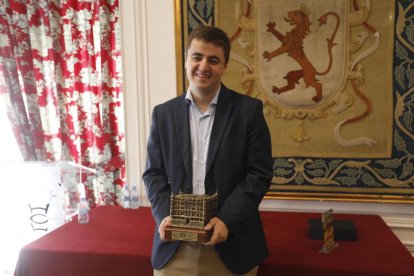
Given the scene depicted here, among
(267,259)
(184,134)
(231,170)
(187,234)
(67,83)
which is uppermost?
(67,83)

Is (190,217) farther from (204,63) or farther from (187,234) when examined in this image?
(204,63)

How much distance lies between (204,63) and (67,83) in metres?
1.67

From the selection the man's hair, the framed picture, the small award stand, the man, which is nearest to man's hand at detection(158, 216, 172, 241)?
the man

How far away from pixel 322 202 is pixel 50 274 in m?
1.57

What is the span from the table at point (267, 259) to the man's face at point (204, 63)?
84 centimetres

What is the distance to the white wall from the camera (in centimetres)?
235

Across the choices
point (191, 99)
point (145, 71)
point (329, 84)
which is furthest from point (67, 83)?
point (329, 84)

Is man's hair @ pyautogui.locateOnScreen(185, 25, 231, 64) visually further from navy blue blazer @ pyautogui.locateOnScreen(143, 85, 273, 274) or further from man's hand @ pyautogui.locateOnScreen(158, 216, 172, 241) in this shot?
man's hand @ pyautogui.locateOnScreen(158, 216, 172, 241)

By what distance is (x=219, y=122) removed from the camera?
1.31m

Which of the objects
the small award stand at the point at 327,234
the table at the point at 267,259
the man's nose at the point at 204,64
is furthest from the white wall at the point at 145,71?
the man's nose at the point at 204,64

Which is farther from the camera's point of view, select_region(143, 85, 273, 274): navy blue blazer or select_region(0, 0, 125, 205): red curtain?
select_region(0, 0, 125, 205): red curtain

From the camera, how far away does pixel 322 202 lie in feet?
7.41

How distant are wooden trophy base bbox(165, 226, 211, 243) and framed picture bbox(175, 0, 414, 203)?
3.89 ft

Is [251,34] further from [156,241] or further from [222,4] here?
[156,241]
